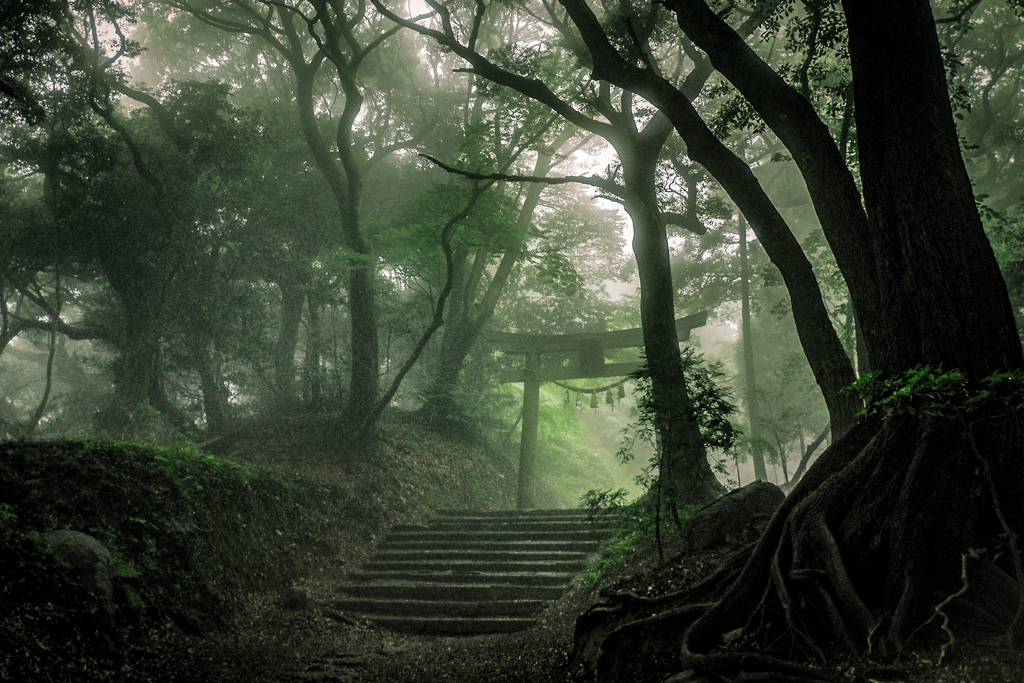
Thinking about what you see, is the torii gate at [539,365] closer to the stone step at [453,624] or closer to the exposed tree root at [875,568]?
the stone step at [453,624]

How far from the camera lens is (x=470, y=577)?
7867mm

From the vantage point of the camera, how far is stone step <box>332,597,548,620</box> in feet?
22.9

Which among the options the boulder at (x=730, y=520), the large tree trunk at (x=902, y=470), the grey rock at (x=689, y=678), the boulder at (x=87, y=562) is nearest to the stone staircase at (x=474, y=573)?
the boulder at (x=730, y=520)

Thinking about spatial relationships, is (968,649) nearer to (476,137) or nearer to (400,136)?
(476,137)

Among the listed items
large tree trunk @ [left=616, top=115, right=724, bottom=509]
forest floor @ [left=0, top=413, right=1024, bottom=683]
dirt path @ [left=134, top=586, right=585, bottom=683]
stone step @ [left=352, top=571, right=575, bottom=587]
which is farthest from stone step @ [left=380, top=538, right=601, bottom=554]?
dirt path @ [left=134, top=586, right=585, bottom=683]

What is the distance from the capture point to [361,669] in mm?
5215

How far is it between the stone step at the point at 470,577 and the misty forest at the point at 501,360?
0.07m

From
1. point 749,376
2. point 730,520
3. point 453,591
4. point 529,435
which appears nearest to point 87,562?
point 453,591

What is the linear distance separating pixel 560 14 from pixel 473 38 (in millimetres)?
5717

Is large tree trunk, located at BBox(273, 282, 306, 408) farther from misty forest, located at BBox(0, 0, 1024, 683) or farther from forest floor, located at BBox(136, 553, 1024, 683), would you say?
forest floor, located at BBox(136, 553, 1024, 683)

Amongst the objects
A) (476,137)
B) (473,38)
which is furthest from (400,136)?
(473,38)

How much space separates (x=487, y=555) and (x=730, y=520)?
4553 mm

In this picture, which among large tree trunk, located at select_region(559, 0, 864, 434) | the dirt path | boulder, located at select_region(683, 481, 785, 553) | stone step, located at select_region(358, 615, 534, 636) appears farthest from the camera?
stone step, located at select_region(358, 615, 534, 636)

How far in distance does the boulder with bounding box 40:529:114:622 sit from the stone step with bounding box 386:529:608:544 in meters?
5.54
